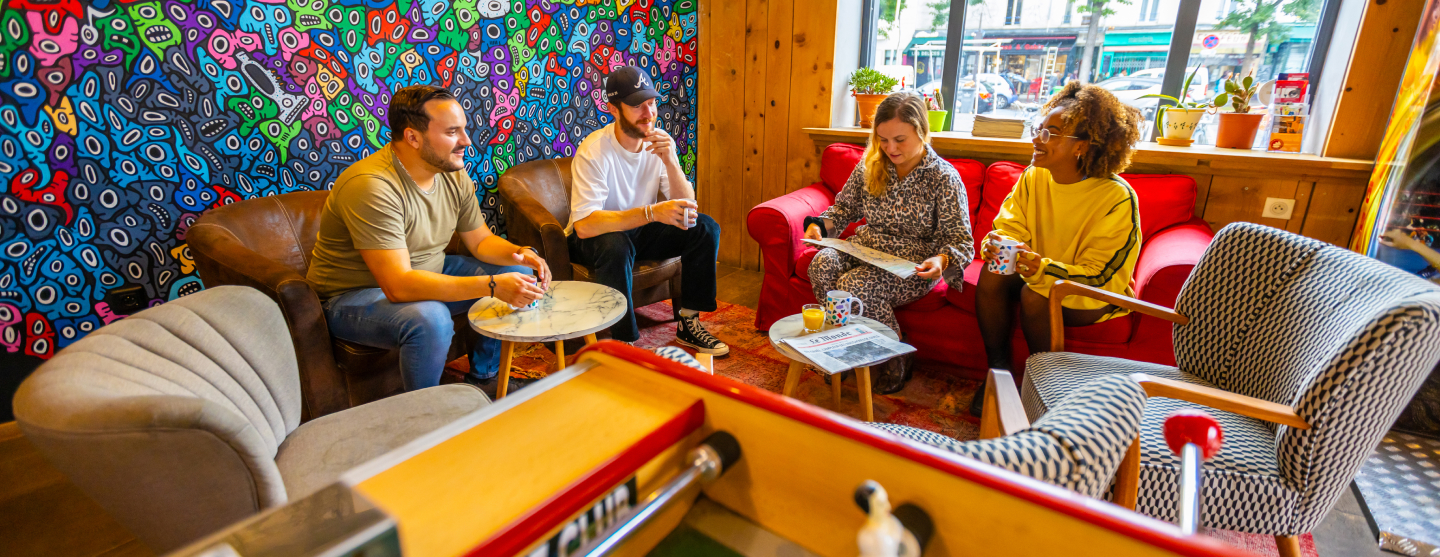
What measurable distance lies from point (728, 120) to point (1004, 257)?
2.09m

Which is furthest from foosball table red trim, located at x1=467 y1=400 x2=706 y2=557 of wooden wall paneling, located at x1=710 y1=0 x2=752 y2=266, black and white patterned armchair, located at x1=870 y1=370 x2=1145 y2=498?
wooden wall paneling, located at x1=710 y1=0 x2=752 y2=266

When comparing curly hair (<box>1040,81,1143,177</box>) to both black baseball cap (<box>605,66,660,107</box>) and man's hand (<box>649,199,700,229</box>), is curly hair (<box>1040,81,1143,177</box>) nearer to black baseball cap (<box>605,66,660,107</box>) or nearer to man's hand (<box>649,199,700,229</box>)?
man's hand (<box>649,199,700,229</box>)

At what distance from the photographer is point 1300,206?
7.57ft

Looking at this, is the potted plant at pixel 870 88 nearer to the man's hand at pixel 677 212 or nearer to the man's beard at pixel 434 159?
the man's hand at pixel 677 212

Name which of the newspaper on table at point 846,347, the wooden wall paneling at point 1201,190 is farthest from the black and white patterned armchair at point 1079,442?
the wooden wall paneling at point 1201,190

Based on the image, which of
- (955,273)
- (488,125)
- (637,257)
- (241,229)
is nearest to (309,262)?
(241,229)

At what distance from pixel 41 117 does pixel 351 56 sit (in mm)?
828

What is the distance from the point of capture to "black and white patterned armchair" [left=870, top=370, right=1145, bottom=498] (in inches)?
23.6

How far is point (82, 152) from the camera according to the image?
175 cm

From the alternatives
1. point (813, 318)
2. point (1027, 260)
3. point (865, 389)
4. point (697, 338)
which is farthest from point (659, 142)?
point (1027, 260)

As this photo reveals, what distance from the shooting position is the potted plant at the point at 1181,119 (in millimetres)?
2508

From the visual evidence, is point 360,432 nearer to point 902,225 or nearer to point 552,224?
point 552,224

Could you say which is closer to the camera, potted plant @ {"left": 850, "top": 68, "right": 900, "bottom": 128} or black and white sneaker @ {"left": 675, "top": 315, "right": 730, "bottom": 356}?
black and white sneaker @ {"left": 675, "top": 315, "right": 730, "bottom": 356}

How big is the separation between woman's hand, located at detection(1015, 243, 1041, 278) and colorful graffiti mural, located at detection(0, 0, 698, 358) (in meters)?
2.15
